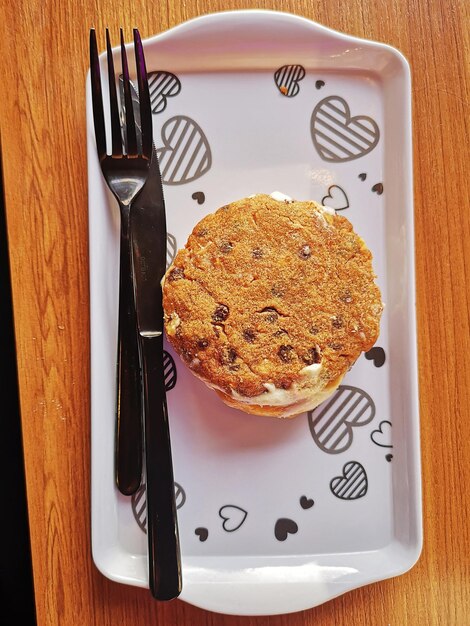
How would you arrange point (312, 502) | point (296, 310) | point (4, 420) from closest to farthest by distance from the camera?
point (296, 310), point (312, 502), point (4, 420)

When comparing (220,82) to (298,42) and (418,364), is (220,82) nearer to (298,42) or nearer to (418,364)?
(298,42)

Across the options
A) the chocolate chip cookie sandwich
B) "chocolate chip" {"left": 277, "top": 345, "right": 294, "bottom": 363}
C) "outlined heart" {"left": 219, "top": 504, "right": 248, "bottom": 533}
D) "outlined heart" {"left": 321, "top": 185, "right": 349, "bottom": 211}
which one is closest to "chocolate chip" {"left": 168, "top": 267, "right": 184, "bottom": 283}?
the chocolate chip cookie sandwich

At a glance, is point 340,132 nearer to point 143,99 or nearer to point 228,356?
point 143,99

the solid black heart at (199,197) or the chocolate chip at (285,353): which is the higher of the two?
the solid black heart at (199,197)

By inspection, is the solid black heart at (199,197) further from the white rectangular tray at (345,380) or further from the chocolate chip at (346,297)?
the chocolate chip at (346,297)

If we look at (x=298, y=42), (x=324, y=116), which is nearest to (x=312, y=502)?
(x=324, y=116)

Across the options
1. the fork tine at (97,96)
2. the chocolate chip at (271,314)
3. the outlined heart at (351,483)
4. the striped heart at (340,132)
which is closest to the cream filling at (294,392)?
the chocolate chip at (271,314)

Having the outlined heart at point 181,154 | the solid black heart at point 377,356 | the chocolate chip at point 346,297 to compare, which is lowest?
the solid black heart at point 377,356
